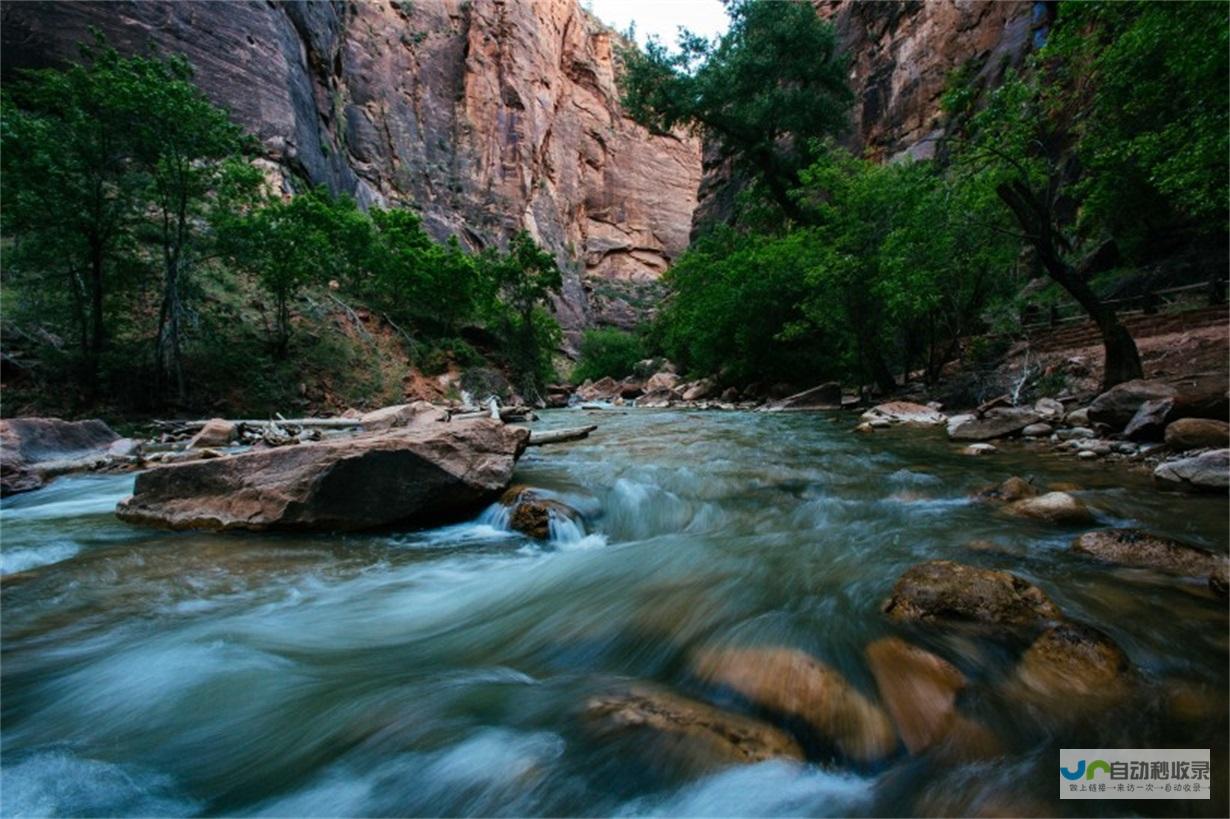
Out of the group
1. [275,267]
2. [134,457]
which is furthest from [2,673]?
[275,267]

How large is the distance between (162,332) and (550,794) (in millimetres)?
14984

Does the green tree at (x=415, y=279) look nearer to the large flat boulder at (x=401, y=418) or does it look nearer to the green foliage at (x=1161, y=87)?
the large flat boulder at (x=401, y=418)

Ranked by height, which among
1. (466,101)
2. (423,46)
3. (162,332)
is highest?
(423,46)

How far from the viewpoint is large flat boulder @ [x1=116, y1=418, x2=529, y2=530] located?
14.2 ft

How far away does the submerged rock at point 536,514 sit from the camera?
4.50 m

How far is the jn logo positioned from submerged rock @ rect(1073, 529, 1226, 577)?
1796mm

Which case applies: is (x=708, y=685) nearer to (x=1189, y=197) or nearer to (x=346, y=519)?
(x=346, y=519)

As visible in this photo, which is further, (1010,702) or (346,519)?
(346,519)

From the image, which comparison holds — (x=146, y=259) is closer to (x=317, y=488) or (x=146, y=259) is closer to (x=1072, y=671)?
(x=317, y=488)

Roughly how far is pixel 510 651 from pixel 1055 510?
3.99 meters

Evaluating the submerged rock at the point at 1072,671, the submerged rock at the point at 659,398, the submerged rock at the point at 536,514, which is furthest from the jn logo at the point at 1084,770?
the submerged rock at the point at 659,398

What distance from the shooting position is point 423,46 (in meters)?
48.6

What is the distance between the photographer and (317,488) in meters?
4.32

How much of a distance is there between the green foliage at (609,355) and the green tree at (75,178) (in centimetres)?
3235
